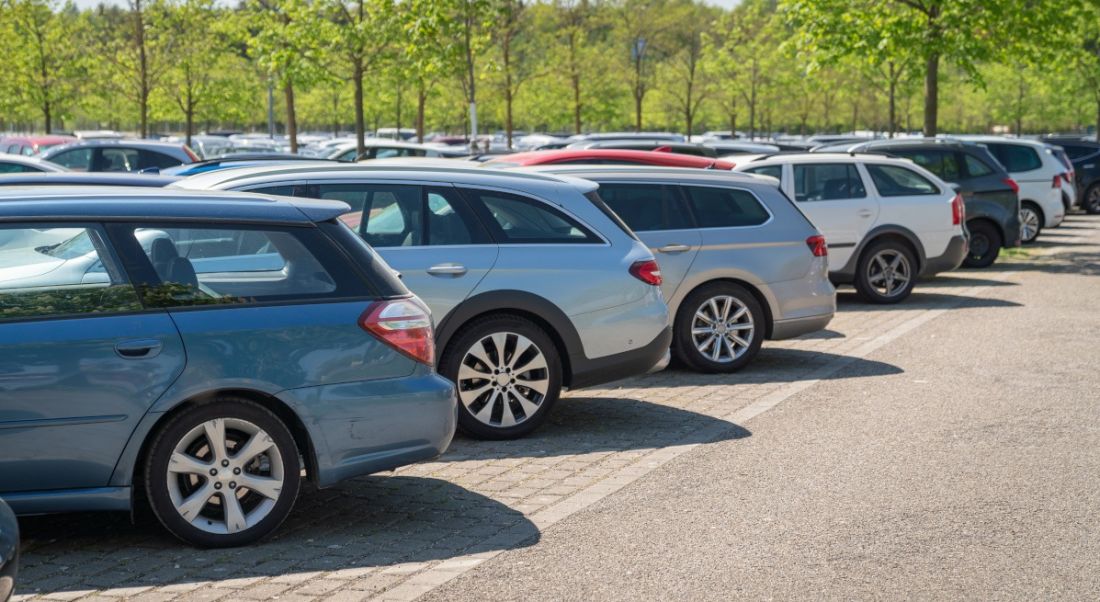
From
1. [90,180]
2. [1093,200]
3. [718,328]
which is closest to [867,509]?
[718,328]

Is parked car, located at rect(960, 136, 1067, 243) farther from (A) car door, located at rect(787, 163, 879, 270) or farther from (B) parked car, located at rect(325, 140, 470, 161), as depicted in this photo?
(B) parked car, located at rect(325, 140, 470, 161)

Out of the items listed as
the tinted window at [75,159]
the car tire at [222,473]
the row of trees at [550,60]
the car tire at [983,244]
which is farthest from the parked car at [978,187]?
the car tire at [222,473]

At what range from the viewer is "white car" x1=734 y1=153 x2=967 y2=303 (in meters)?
15.9

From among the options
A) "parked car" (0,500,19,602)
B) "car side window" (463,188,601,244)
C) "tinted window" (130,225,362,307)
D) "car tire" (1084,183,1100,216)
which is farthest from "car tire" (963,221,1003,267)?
"parked car" (0,500,19,602)

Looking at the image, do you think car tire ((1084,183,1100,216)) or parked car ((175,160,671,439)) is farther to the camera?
car tire ((1084,183,1100,216))

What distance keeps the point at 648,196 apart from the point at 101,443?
6.10 m

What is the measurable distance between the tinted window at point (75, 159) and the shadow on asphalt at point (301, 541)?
16868 millimetres

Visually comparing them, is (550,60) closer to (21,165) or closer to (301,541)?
(21,165)

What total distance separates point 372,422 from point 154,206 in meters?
1.31

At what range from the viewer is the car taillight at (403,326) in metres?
6.27

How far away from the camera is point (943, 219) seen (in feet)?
53.5

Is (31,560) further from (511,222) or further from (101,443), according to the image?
(511,222)

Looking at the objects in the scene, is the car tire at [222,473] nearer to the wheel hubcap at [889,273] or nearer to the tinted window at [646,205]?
the tinted window at [646,205]

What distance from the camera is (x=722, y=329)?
11.2 metres
